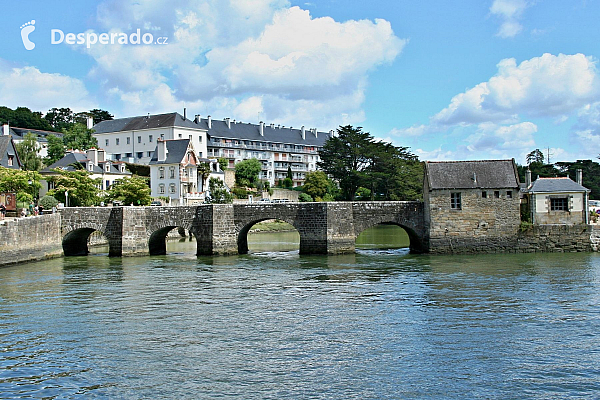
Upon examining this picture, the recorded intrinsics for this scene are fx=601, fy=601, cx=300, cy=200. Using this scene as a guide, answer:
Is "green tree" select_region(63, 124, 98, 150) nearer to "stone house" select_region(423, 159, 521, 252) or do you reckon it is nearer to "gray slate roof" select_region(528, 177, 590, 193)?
"stone house" select_region(423, 159, 521, 252)

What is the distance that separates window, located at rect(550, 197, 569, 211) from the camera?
39.6m

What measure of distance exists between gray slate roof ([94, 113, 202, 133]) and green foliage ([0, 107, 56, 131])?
24.5 meters

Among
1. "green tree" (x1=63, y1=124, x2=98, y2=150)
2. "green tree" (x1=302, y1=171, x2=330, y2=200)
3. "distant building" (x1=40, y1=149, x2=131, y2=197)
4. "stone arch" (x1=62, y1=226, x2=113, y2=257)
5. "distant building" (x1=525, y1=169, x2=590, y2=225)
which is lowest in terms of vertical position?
"stone arch" (x1=62, y1=226, x2=113, y2=257)

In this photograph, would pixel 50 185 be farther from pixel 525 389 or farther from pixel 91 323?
pixel 525 389

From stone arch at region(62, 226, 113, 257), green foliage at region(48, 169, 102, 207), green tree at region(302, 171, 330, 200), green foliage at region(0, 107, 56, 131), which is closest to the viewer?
stone arch at region(62, 226, 113, 257)

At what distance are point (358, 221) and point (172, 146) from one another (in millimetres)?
38410

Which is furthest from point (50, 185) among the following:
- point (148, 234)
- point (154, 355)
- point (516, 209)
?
point (154, 355)

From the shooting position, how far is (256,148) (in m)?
110

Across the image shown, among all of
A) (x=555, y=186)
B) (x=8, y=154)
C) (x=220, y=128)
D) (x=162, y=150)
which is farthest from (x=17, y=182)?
(x=220, y=128)

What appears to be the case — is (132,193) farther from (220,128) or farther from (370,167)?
(220,128)

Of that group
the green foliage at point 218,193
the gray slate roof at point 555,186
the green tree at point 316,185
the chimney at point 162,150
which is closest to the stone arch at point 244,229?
the gray slate roof at point 555,186

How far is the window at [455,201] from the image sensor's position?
1534 inches

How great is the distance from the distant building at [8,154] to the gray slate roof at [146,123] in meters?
31.7

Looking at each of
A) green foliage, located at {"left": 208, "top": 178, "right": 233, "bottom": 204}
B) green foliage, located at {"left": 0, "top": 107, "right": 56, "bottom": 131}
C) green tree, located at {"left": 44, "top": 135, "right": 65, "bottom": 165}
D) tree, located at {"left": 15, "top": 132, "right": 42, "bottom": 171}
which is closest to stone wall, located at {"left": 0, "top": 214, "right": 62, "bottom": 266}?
green foliage, located at {"left": 208, "top": 178, "right": 233, "bottom": 204}
